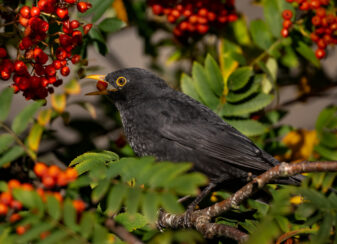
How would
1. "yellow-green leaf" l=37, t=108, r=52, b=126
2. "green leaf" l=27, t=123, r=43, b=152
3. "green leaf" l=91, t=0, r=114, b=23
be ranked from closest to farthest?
1. "green leaf" l=27, t=123, r=43, b=152
2. "green leaf" l=91, t=0, r=114, b=23
3. "yellow-green leaf" l=37, t=108, r=52, b=126

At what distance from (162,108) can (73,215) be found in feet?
6.54

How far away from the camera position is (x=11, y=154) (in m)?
2.15

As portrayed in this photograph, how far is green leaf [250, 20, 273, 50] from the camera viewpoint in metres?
3.99

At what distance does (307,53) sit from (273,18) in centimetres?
49

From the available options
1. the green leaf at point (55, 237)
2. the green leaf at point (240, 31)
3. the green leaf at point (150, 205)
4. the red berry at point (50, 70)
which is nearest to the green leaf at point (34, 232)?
the green leaf at point (55, 237)

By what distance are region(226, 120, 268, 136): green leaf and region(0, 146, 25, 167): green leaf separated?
2.10 meters

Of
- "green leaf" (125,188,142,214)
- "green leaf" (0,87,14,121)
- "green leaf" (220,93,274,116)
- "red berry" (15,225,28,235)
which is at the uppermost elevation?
"green leaf" (0,87,14,121)

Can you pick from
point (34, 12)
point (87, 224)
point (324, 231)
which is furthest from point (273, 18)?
point (87, 224)

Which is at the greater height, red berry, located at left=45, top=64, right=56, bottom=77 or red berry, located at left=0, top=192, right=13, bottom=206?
red berry, located at left=45, top=64, right=56, bottom=77

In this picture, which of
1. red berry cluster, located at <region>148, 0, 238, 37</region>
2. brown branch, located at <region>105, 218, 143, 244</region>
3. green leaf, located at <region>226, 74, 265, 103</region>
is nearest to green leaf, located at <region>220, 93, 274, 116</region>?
green leaf, located at <region>226, 74, 265, 103</region>

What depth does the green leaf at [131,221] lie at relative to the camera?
8.58 ft

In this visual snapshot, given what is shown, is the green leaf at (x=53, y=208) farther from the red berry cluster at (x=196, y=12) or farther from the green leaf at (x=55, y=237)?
the red berry cluster at (x=196, y=12)

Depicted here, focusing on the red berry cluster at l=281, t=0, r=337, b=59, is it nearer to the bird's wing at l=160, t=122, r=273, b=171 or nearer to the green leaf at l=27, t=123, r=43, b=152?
the bird's wing at l=160, t=122, r=273, b=171

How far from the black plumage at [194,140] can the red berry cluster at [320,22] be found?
113cm
